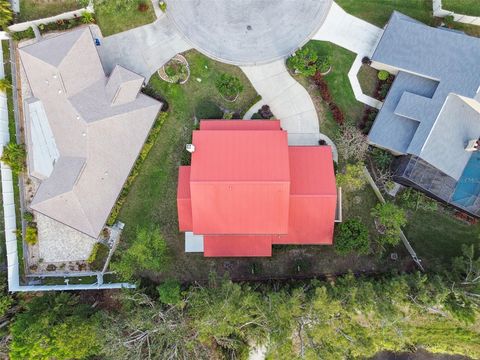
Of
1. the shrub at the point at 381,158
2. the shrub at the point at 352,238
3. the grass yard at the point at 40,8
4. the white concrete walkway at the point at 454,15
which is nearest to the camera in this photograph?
the shrub at the point at 352,238

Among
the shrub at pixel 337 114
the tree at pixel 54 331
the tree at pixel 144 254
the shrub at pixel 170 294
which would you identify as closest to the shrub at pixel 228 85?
the shrub at pixel 337 114

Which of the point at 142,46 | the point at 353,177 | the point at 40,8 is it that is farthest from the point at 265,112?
the point at 40,8

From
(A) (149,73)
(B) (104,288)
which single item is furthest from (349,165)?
(B) (104,288)

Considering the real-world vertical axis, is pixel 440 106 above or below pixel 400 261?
above

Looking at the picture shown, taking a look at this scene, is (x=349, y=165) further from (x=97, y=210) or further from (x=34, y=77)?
(x=34, y=77)

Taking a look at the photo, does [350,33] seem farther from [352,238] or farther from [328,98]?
[352,238]

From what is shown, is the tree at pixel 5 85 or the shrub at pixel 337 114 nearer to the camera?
the tree at pixel 5 85

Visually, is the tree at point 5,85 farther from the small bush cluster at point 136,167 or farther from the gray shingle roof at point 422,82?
the gray shingle roof at point 422,82
